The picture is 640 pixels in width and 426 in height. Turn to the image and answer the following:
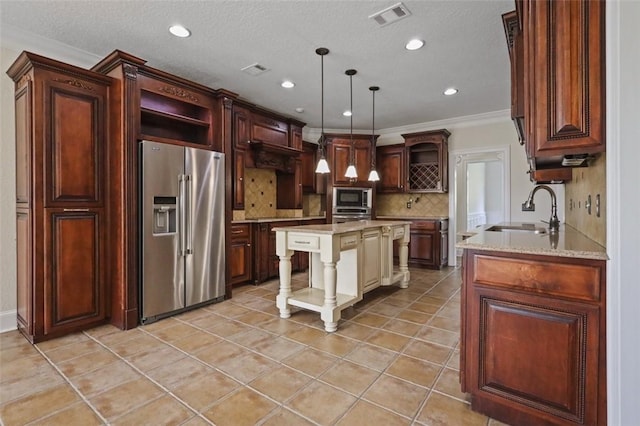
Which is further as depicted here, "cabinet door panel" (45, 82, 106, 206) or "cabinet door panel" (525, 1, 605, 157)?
"cabinet door panel" (45, 82, 106, 206)

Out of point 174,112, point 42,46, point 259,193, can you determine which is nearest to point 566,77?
point 174,112

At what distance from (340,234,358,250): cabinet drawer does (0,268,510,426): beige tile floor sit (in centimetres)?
71

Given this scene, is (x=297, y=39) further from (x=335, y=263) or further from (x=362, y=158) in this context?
(x=362, y=158)

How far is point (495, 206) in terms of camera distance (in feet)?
25.9

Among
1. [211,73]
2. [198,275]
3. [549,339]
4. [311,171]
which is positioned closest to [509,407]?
[549,339]

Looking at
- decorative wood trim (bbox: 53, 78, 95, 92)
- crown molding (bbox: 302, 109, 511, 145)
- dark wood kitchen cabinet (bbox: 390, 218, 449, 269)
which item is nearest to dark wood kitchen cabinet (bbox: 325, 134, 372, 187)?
crown molding (bbox: 302, 109, 511, 145)

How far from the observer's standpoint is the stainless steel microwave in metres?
5.88

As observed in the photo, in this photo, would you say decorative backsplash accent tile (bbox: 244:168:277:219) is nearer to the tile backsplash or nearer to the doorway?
the tile backsplash

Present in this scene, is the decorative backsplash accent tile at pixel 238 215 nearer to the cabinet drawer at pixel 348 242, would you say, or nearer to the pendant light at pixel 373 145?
the pendant light at pixel 373 145

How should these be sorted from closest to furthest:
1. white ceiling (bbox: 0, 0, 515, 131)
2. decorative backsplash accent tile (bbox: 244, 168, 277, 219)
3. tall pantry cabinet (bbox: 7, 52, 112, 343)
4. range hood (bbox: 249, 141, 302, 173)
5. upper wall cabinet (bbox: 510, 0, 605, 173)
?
1. upper wall cabinet (bbox: 510, 0, 605, 173)
2. white ceiling (bbox: 0, 0, 515, 131)
3. tall pantry cabinet (bbox: 7, 52, 112, 343)
4. range hood (bbox: 249, 141, 302, 173)
5. decorative backsplash accent tile (bbox: 244, 168, 277, 219)

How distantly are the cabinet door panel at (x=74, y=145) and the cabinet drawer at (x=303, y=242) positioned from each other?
5.83 feet

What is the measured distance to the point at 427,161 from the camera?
5.97m

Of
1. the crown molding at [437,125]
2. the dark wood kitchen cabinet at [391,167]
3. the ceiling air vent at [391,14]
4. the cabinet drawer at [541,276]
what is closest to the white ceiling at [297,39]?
the ceiling air vent at [391,14]

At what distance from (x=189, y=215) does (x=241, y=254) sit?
3.86 feet
